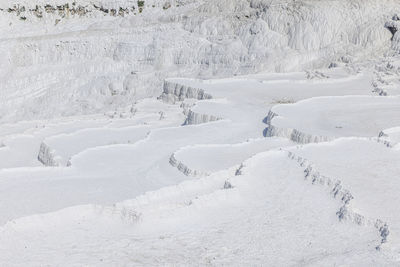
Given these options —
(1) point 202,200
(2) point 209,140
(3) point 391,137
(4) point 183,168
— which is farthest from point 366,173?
(2) point 209,140

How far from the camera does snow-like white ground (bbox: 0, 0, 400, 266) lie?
8078 mm

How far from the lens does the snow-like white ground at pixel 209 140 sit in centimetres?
808

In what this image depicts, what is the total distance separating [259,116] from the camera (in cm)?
1608

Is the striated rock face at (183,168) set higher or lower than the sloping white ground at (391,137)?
lower

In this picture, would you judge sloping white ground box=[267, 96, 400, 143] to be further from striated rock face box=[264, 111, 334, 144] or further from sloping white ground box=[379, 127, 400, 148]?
sloping white ground box=[379, 127, 400, 148]

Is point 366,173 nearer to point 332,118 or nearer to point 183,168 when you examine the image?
point 183,168

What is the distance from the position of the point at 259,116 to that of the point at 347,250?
8669 millimetres

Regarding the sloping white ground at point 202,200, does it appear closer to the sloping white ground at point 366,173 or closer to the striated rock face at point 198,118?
the sloping white ground at point 366,173

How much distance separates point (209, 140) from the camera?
45.5 ft

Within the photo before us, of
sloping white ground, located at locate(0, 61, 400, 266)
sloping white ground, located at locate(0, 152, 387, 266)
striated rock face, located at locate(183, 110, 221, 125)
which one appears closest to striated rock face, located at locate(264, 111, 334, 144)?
sloping white ground, located at locate(0, 61, 400, 266)

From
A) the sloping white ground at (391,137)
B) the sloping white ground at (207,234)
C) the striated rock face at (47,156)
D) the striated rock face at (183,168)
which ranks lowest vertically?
the striated rock face at (47,156)

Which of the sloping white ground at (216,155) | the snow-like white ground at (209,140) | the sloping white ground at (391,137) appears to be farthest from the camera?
the sloping white ground at (391,137)

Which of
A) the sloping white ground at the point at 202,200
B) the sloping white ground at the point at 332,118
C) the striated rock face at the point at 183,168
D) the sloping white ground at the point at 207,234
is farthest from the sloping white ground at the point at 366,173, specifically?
the striated rock face at the point at 183,168

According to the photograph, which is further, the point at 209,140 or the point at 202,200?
the point at 209,140
